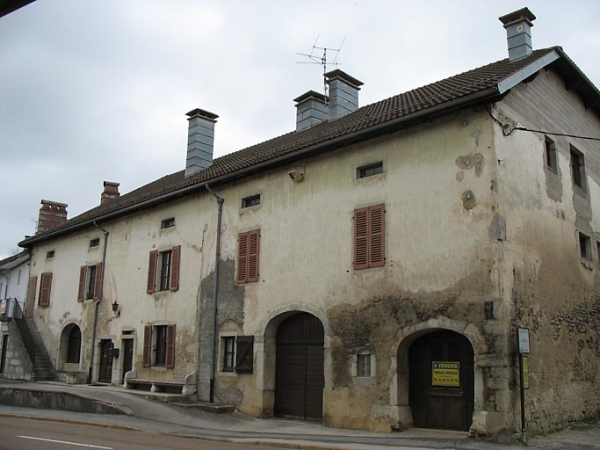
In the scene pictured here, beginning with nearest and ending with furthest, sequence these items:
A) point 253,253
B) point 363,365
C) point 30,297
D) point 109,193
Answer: point 363,365 → point 253,253 → point 30,297 → point 109,193

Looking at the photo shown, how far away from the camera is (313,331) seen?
1588 centimetres

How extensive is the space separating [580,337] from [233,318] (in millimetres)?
8861

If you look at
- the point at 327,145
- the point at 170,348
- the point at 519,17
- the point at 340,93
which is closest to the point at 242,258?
the point at 170,348

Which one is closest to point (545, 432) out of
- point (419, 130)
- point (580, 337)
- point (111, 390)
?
point (580, 337)

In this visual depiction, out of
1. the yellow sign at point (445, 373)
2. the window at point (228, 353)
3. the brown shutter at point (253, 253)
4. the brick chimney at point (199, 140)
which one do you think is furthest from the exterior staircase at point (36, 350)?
the yellow sign at point (445, 373)

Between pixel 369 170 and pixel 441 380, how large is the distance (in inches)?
200

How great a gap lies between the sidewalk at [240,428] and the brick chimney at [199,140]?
27.2 feet

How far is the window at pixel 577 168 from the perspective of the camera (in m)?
16.3

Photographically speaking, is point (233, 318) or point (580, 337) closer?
point (580, 337)

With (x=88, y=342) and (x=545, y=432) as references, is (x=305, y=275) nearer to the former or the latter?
(x=545, y=432)

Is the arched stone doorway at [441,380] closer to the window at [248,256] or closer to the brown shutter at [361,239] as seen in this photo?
the brown shutter at [361,239]

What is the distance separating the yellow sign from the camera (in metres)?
12.8

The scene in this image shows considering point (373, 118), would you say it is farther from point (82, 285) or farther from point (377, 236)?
point (82, 285)

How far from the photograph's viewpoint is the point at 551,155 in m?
15.1
